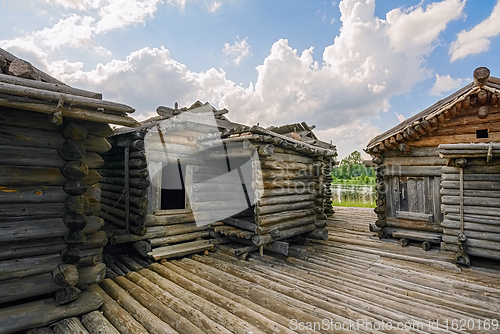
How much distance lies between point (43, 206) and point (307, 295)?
14.9 feet

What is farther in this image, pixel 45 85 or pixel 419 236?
pixel 419 236

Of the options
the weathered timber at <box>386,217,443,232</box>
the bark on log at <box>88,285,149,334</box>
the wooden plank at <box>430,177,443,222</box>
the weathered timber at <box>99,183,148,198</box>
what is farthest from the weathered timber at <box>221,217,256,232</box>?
the wooden plank at <box>430,177,443,222</box>

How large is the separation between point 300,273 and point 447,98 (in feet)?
23.5

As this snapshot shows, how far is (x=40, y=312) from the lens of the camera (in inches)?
145

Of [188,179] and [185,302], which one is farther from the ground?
[188,179]

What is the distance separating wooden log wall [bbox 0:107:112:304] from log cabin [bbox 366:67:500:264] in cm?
769

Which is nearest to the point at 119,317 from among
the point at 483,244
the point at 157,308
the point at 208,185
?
the point at 157,308

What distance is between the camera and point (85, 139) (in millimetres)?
4418

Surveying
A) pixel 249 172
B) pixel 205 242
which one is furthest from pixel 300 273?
pixel 249 172

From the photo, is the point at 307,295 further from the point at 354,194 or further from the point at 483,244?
the point at 354,194

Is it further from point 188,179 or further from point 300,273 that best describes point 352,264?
point 188,179

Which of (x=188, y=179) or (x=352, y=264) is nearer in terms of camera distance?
(x=352, y=264)

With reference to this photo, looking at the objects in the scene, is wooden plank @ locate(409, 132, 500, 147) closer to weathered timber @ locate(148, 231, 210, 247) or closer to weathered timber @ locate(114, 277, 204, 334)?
weathered timber @ locate(148, 231, 210, 247)

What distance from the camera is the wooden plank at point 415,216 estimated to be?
7.76 metres
